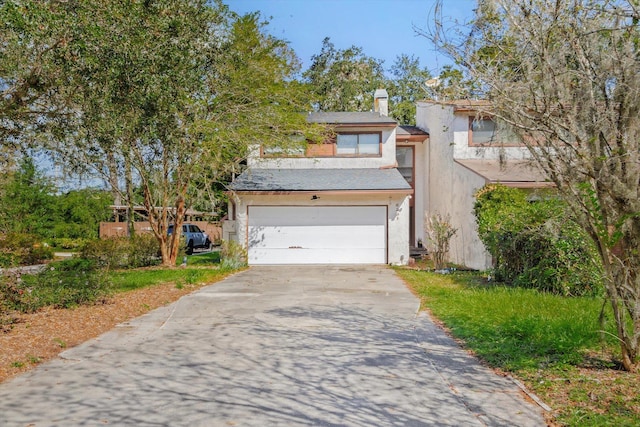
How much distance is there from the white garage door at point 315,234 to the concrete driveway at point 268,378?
940cm

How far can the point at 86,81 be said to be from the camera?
7.58 m

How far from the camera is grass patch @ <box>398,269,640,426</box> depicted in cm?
443

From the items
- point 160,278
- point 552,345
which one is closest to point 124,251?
point 160,278

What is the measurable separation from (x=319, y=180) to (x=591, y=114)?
1405cm

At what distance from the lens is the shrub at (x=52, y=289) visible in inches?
341

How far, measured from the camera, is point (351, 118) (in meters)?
21.0

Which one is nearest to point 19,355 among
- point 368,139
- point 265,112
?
point 265,112

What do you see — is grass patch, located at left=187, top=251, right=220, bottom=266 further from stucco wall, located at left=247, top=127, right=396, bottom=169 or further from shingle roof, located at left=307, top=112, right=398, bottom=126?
shingle roof, located at left=307, top=112, right=398, bottom=126

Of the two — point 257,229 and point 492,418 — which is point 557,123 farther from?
point 257,229

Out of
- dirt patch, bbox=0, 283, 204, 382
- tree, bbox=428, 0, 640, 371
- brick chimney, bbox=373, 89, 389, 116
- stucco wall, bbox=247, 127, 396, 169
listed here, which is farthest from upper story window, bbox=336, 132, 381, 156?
tree, bbox=428, 0, 640, 371

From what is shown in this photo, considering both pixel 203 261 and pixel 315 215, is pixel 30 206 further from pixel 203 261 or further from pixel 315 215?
pixel 315 215

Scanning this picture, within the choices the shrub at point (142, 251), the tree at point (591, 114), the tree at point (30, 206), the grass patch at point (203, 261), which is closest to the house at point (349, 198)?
the grass patch at point (203, 261)

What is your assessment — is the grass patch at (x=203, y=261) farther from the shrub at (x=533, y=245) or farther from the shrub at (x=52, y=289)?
the shrub at (x=533, y=245)

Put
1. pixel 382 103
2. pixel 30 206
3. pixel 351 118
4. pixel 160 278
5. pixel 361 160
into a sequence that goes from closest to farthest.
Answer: pixel 160 278 → pixel 361 160 → pixel 351 118 → pixel 382 103 → pixel 30 206
